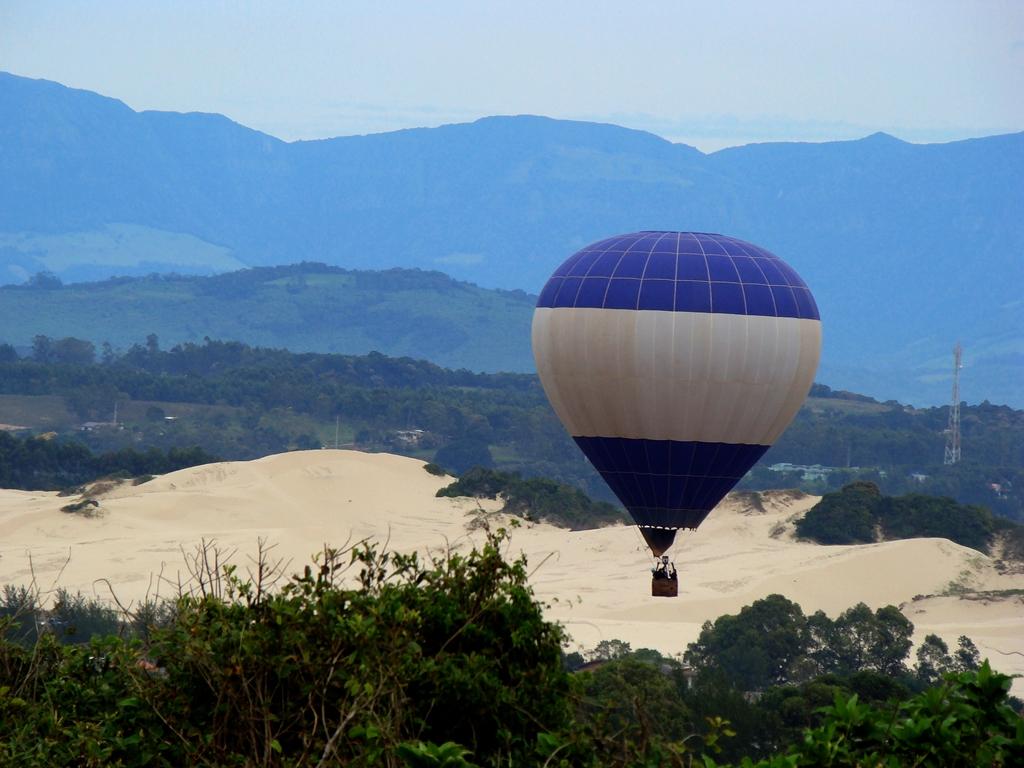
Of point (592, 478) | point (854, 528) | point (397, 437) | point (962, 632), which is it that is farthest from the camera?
point (397, 437)

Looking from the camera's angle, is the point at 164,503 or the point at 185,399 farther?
the point at 185,399

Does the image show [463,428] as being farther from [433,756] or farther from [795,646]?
[433,756]

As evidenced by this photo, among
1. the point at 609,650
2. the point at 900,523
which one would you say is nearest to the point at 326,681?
the point at 609,650

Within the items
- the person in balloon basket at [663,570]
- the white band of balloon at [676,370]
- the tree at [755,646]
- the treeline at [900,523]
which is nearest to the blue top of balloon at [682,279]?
the white band of balloon at [676,370]

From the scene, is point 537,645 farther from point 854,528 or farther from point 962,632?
point 854,528

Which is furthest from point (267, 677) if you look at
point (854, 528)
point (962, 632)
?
point (854, 528)

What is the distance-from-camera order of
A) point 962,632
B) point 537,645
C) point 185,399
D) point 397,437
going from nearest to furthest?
point 537,645 < point 962,632 < point 397,437 < point 185,399
